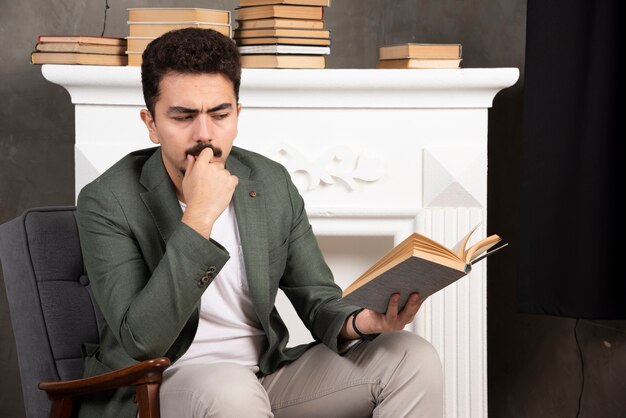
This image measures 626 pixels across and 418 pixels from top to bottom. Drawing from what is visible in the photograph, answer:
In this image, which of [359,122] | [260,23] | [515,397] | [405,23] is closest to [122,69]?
[260,23]

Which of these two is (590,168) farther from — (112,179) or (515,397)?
(112,179)

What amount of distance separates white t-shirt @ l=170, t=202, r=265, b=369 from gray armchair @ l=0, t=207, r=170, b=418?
1.08 feet

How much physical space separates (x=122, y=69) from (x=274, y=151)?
1.77 ft

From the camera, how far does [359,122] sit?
9.71ft

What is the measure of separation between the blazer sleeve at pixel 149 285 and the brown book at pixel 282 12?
3.82 feet

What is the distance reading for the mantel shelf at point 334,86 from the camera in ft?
9.41

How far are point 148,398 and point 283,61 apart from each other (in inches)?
54.0

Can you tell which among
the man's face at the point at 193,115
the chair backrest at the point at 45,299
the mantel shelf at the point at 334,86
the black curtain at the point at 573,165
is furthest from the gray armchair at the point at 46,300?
the black curtain at the point at 573,165

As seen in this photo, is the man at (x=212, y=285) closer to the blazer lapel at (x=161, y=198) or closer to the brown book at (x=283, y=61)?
the blazer lapel at (x=161, y=198)

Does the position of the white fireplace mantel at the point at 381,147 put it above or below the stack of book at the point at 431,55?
below

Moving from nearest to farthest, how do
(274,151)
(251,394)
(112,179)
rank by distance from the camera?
(251,394)
(112,179)
(274,151)

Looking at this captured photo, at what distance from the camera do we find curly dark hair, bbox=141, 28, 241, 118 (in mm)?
1985

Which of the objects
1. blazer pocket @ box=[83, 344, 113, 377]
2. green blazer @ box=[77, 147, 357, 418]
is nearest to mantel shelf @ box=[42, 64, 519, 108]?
green blazer @ box=[77, 147, 357, 418]

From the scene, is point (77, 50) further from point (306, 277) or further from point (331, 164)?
point (306, 277)
